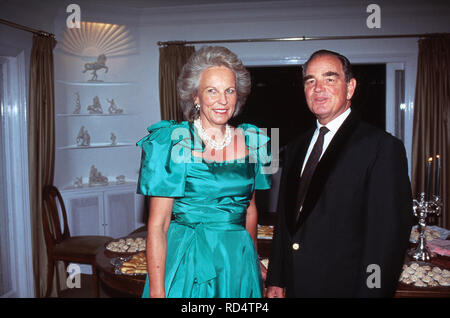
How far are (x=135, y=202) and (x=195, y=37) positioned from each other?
238cm

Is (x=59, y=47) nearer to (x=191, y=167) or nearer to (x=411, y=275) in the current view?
(x=191, y=167)

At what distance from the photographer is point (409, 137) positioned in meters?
4.71

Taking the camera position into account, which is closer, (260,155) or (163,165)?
(163,165)

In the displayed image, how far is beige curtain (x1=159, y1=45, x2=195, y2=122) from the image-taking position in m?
4.71

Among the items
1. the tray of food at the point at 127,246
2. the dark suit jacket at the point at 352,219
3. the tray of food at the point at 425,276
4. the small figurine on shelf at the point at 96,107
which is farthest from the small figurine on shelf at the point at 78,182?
the tray of food at the point at 425,276

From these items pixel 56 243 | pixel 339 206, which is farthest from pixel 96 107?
pixel 339 206

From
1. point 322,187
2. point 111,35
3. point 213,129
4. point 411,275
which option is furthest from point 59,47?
point 411,275

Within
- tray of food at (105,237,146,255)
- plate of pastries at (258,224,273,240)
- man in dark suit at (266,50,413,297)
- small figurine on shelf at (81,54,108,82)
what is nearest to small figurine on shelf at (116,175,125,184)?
small figurine on shelf at (81,54,108,82)

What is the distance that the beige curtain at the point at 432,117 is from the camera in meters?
4.37

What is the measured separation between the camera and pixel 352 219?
1.39 meters

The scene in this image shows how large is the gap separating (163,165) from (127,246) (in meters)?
1.21

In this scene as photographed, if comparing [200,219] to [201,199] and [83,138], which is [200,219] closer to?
[201,199]

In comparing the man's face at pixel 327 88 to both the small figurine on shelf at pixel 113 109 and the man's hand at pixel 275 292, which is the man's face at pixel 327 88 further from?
the small figurine on shelf at pixel 113 109

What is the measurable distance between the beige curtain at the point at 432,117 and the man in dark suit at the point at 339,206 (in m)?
3.43
